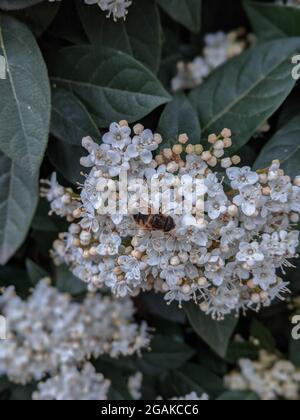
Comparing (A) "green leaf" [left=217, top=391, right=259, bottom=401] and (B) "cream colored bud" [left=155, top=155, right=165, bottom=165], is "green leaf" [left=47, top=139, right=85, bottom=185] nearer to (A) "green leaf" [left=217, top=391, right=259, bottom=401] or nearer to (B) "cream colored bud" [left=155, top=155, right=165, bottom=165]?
(B) "cream colored bud" [left=155, top=155, right=165, bottom=165]

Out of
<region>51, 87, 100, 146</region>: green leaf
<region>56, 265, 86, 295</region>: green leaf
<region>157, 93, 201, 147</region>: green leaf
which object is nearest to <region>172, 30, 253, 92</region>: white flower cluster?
<region>157, 93, 201, 147</region>: green leaf

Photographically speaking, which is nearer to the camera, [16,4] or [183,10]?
[16,4]

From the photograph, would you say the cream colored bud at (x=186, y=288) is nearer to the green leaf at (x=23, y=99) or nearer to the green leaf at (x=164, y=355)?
the green leaf at (x=23, y=99)

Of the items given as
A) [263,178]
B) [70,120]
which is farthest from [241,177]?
[70,120]

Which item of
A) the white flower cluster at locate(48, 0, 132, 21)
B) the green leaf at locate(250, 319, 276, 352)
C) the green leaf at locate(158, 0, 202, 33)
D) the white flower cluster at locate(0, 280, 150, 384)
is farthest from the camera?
the green leaf at locate(250, 319, 276, 352)

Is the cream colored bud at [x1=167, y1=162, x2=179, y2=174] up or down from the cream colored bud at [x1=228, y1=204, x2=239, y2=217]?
up

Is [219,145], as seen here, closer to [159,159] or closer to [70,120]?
[159,159]
